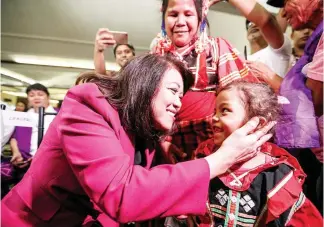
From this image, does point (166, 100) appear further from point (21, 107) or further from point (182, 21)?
point (21, 107)

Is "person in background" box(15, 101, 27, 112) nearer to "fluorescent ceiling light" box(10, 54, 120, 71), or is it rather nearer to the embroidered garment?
the embroidered garment

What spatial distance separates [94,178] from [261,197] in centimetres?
54

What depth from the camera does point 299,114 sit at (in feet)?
3.29

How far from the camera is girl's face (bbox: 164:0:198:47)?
1115 mm

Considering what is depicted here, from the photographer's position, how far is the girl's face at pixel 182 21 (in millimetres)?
1115

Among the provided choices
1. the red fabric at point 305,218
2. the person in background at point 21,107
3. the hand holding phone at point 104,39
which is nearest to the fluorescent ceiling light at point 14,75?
the person in background at point 21,107

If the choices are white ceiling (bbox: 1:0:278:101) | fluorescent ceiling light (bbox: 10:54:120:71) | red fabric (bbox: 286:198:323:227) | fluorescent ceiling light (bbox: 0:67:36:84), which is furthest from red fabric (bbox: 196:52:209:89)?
fluorescent ceiling light (bbox: 0:67:36:84)

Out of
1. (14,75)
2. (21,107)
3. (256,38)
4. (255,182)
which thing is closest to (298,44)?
(256,38)

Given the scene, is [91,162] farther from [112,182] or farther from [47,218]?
[47,218]

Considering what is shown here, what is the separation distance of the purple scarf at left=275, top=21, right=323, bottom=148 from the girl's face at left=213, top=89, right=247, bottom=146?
0.52 ft

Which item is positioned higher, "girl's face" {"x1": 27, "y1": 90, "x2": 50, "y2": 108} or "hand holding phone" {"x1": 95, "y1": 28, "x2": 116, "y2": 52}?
"hand holding phone" {"x1": 95, "y1": 28, "x2": 116, "y2": 52}

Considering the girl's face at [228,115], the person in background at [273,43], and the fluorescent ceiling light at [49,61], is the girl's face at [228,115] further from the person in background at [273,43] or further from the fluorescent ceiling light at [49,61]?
the fluorescent ceiling light at [49,61]

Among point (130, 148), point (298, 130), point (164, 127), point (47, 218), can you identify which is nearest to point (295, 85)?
point (298, 130)

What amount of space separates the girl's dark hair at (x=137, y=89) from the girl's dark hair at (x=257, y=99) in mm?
258
